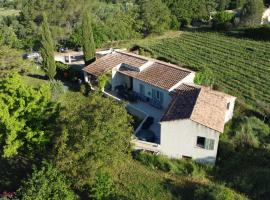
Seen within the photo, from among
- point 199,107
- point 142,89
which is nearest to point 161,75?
point 142,89

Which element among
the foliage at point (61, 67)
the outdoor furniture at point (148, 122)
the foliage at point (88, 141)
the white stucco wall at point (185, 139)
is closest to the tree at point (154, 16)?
the foliage at point (61, 67)

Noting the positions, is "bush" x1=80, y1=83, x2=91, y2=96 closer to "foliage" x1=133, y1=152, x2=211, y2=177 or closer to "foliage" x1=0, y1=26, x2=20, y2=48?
"foliage" x1=133, y1=152, x2=211, y2=177

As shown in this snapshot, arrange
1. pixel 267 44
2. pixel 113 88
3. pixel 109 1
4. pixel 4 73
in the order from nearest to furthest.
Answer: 1. pixel 4 73
2. pixel 113 88
3. pixel 267 44
4. pixel 109 1

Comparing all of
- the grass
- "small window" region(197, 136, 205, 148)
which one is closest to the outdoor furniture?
the grass

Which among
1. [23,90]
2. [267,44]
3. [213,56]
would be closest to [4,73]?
[23,90]

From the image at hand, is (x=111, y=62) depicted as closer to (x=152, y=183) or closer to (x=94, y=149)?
(x=152, y=183)

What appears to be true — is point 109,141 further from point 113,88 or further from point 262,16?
point 262,16

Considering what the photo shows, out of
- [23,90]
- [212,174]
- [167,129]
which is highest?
[23,90]
